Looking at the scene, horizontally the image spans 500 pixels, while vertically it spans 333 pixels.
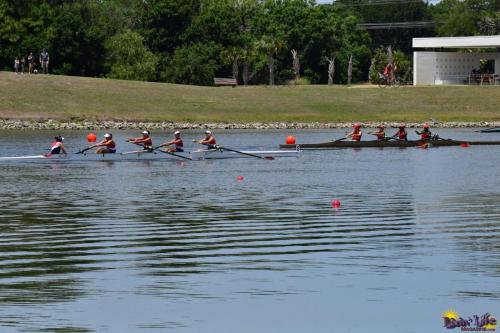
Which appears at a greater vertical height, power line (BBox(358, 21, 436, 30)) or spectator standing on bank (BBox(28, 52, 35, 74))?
power line (BBox(358, 21, 436, 30))

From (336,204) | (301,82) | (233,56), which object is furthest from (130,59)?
(336,204)

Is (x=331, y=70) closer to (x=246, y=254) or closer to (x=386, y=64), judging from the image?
(x=386, y=64)

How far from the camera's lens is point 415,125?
75.9 meters

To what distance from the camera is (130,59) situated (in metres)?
94.7

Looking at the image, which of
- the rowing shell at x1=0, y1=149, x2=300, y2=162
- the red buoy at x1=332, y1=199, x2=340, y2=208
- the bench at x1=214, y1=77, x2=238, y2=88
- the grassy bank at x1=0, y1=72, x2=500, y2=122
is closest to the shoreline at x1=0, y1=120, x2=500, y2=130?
the grassy bank at x1=0, y1=72, x2=500, y2=122

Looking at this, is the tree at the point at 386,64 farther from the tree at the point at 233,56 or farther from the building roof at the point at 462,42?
the tree at the point at 233,56

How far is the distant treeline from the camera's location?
9075 centimetres

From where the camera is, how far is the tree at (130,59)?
3676 inches

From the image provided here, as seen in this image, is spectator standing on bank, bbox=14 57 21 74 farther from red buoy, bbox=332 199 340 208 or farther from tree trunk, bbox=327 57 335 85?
red buoy, bbox=332 199 340 208

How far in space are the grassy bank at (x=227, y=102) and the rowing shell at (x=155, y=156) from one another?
3009 cm

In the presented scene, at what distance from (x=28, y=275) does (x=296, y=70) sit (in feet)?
288

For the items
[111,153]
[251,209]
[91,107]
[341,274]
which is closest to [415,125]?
[91,107]

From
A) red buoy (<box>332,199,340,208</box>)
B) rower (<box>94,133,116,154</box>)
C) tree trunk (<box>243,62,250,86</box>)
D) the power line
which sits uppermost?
the power line

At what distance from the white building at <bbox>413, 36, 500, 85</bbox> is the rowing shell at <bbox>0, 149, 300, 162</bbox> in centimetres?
4859
